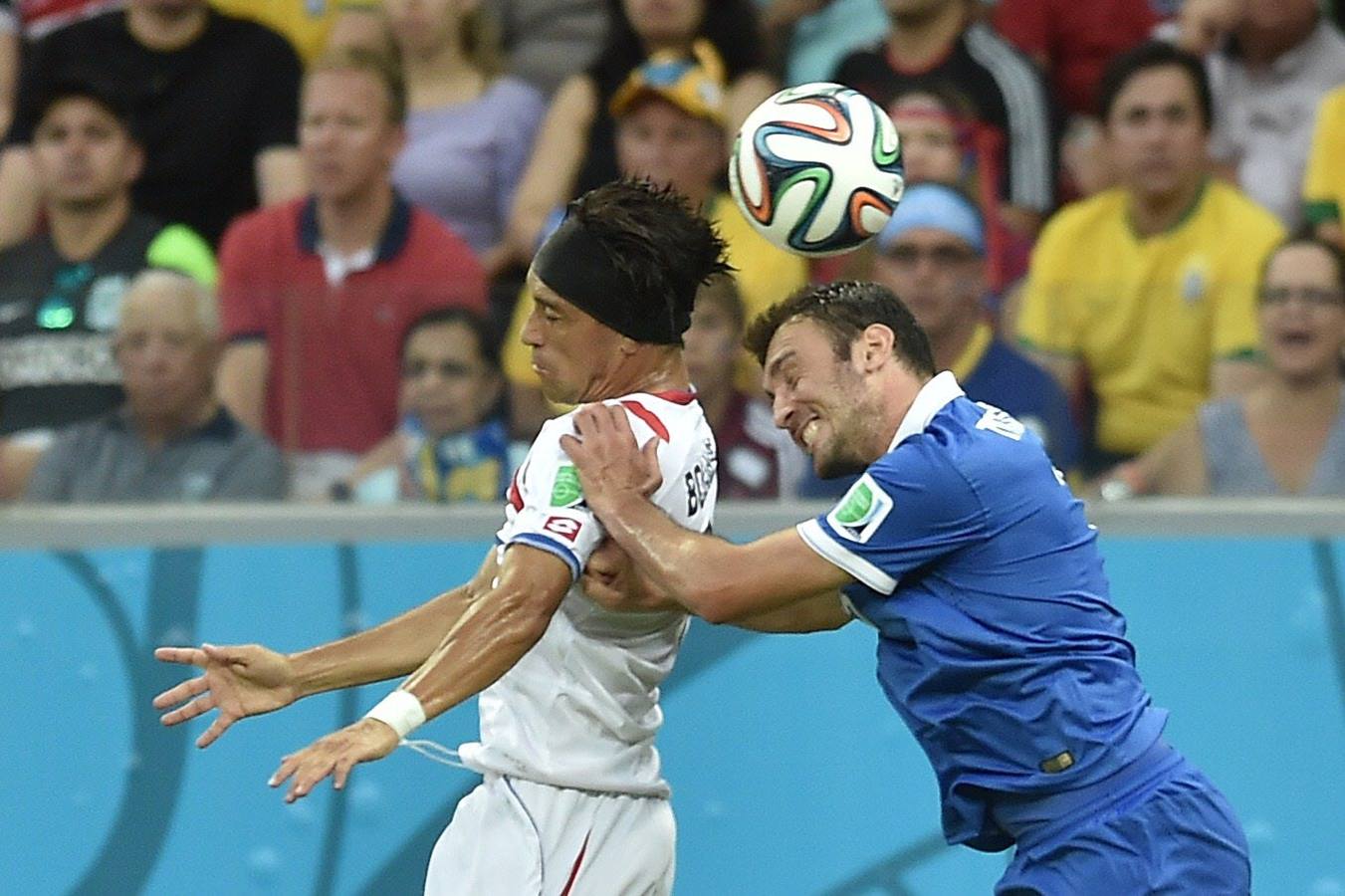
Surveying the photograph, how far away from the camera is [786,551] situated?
14.8 ft

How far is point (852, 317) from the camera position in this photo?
183 inches

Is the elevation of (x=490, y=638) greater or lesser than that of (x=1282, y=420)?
greater

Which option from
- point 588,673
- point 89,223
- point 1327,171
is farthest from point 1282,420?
point 89,223

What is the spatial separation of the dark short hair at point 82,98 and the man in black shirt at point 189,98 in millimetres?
43

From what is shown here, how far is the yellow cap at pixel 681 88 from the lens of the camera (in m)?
8.22

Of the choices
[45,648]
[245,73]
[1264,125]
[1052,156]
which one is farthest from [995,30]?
[45,648]

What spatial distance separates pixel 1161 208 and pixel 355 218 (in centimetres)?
296

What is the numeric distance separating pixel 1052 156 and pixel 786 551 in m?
4.57

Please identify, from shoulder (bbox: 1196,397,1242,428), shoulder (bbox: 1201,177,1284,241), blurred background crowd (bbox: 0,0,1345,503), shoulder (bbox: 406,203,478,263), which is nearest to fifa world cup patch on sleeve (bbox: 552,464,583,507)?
blurred background crowd (bbox: 0,0,1345,503)

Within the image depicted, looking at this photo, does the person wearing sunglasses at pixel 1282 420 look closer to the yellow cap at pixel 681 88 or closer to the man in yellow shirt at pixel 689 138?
the man in yellow shirt at pixel 689 138

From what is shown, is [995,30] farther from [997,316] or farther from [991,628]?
[991,628]

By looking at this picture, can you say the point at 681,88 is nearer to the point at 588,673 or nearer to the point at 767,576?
the point at 588,673

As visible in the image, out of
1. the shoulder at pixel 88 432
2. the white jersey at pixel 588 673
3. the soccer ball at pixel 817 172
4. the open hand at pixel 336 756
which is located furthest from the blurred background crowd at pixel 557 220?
the open hand at pixel 336 756

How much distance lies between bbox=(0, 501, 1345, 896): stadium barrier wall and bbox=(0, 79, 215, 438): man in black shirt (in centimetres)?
38
